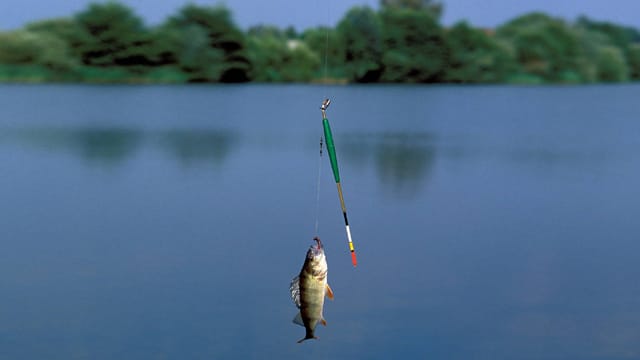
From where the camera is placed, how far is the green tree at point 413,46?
3688 centimetres

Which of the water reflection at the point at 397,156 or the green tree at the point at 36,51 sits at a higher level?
the green tree at the point at 36,51

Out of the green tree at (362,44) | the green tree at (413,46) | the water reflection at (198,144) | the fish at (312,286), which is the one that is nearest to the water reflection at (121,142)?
the water reflection at (198,144)

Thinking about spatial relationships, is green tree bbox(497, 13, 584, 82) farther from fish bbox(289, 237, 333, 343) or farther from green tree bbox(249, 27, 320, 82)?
fish bbox(289, 237, 333, 343)

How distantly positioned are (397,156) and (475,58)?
62.0ft

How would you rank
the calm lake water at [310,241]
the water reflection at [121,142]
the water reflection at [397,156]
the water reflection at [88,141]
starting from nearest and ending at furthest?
the calm lake water at [310,241] → the water reflection at [397,156] → the water reflection at [121,142] → the water reflection at [88,141]

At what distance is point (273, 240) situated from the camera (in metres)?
11.6

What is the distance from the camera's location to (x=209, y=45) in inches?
1451

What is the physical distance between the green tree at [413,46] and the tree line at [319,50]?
0.12 ft

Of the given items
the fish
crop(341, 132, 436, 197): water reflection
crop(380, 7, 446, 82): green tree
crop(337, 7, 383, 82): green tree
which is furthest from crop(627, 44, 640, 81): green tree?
the fish

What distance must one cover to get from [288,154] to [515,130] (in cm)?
765

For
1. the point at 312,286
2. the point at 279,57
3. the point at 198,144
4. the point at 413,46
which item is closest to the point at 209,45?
the point at 279,57

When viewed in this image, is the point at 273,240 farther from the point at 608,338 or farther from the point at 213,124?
the point at 213,124

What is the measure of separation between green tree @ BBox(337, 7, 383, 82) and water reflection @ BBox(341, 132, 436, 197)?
11832 millimetres

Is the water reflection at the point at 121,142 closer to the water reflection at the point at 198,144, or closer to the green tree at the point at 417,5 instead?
the water reflection at the point at 198,144
